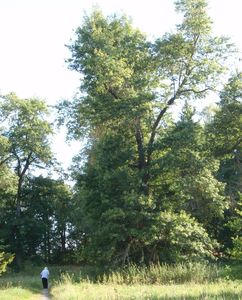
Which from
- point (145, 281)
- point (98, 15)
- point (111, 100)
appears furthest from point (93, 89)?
point (145, 281)

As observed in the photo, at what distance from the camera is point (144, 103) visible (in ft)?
86.8

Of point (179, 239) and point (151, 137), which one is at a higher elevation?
point (151, 137)

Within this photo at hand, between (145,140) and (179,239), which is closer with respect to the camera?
(179,239)

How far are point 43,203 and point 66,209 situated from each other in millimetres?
4314

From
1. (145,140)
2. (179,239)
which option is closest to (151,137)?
(145,140)

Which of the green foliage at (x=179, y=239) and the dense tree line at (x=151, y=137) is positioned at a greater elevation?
the dense tree line at (x=151, y=137)

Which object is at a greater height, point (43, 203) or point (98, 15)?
point (98, 15)

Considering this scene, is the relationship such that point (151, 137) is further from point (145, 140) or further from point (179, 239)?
point (179, 239)

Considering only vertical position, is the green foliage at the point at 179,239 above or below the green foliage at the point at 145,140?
below

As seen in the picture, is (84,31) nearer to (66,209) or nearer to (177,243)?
(177,243)

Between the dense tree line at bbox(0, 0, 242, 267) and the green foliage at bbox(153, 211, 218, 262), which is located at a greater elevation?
the dense tree line at bbox(0, 0, 242, 267)

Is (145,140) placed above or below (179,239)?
above

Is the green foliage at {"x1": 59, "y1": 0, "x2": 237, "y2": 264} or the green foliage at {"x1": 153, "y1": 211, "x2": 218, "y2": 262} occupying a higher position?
the green foliage at {"x1": 59, "y1": 0, "x2": 237, "y2": 264}

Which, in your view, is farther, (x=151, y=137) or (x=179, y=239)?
(x=151, y=137)
